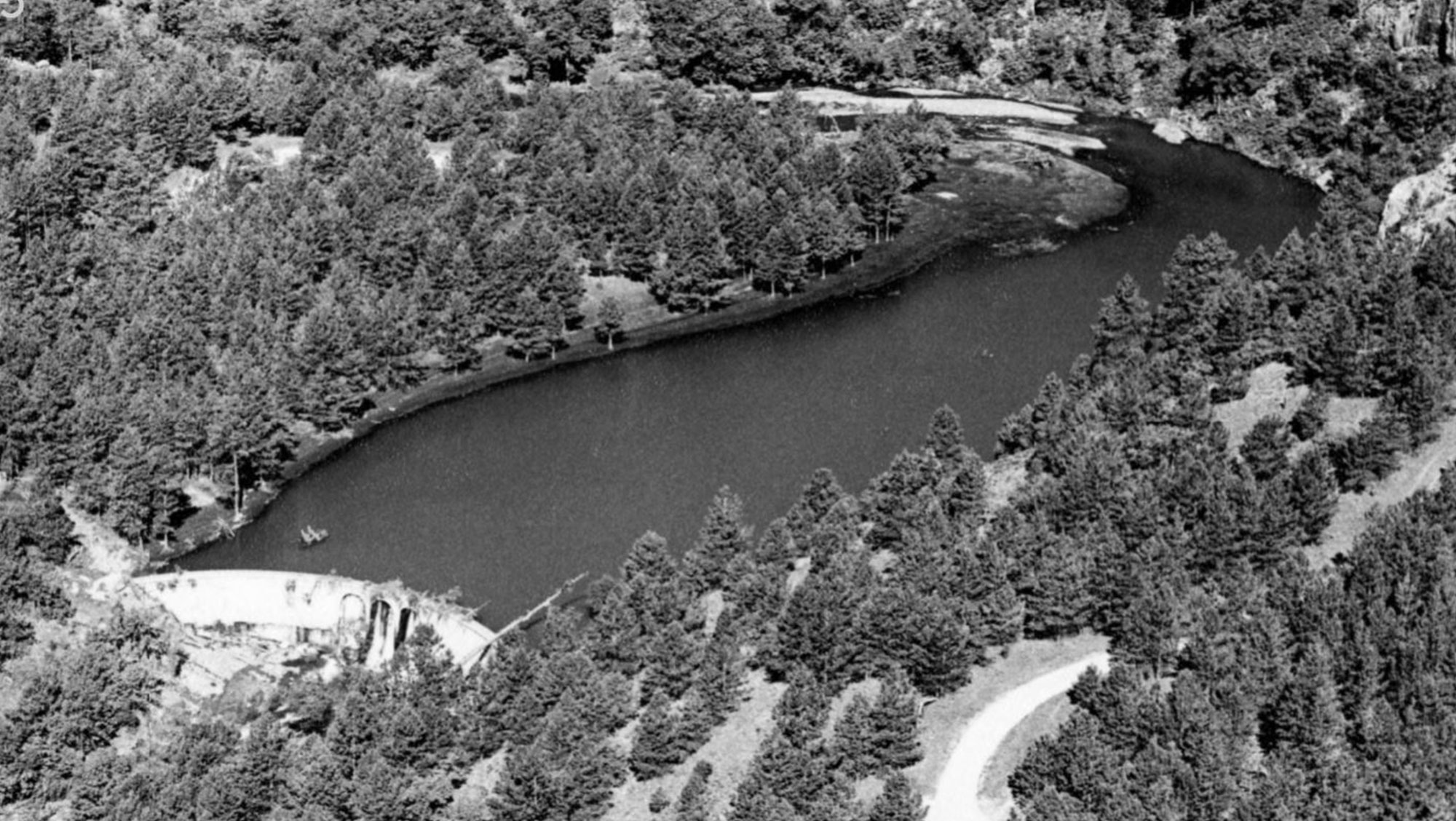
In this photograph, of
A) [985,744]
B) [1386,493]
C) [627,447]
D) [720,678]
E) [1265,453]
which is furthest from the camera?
[627,447]

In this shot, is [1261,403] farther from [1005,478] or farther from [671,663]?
[671,663]

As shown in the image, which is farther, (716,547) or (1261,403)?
(1261,403)

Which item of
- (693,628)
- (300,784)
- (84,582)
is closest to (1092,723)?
(693,628)

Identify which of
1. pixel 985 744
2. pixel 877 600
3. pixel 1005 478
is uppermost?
pixel 877 600

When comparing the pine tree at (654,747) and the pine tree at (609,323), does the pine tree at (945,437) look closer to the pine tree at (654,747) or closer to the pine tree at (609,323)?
the pine tree at (654,747)

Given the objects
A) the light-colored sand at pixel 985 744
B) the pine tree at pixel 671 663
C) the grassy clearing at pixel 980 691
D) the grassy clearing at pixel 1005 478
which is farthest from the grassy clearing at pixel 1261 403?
the pine tree at pixel 671 663

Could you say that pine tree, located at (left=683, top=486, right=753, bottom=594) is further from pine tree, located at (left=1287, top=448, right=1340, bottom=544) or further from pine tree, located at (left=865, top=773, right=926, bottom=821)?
pine tree, located at (left=1287, top=448, right=1340, bottom=544)


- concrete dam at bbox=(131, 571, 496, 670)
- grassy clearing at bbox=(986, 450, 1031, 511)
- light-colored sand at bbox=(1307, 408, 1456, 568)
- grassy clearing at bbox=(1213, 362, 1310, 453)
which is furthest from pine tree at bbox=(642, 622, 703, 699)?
grassy clearing at bbox=(1213, 362, 1310, 453)

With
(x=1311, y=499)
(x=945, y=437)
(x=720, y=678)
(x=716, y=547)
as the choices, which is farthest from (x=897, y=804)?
(x=945, y=437)

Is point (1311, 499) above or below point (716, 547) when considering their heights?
above
